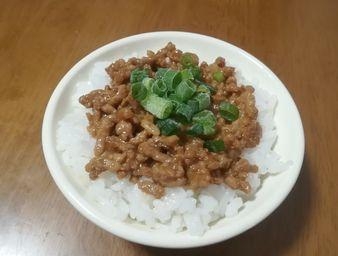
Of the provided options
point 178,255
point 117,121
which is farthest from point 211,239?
point 117,121

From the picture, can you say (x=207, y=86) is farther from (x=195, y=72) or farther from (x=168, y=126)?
(x=168, y=126)

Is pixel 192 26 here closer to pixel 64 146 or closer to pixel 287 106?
pixel 287 106

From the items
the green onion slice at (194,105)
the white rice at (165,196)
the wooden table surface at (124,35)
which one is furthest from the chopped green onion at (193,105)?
the wooden table surface at (124,35)

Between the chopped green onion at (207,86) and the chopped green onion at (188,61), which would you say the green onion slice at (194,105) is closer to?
the chopped green onion at (207,86)

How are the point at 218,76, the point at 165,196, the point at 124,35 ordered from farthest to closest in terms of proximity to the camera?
the point at 124,35, the point at 218,76, the point at 165,196

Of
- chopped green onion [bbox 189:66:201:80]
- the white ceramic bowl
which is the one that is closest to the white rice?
the white ceramic bowl

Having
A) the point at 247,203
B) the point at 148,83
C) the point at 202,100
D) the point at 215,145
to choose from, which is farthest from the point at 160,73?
the point at 247,203
